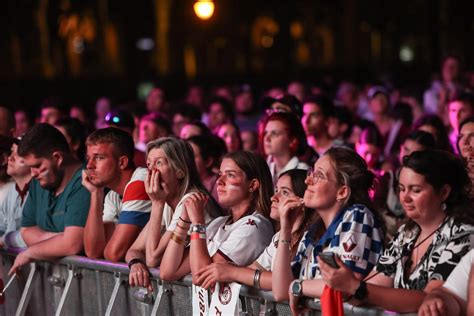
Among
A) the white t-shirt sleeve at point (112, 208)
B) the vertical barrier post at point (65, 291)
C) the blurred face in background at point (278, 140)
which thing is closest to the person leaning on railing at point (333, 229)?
the vertical barrier post at point (65, 291)

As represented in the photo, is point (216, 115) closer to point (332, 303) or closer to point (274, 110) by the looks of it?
point (274, 110)

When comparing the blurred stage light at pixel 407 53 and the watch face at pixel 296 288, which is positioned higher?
the blurred stage light at pixel 407 53

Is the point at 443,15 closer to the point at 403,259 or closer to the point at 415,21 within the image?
the point at 415,21

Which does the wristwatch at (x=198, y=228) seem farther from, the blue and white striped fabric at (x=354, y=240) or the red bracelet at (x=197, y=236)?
the blue and white striped fabric at (x=354, y=240)

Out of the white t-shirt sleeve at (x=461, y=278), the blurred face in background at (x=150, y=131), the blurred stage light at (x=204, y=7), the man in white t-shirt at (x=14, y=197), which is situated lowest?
Result: the white t-shirt sleeve at (x=461, y=278)

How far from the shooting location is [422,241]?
6.70 metres

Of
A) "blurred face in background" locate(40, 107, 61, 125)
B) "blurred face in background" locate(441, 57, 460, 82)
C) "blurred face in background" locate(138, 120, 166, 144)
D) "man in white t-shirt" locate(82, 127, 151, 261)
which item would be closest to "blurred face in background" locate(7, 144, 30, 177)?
"man in white t-shirt" locate(82, 127, 151, 261)

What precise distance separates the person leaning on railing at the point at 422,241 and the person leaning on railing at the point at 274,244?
0.66 meters

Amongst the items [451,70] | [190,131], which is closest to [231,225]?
[190,131]

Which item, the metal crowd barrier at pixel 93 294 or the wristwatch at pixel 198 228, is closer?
the metal crowd barrier at pixel 93 294

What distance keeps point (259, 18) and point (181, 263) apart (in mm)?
47881

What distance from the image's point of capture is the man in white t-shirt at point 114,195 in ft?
28.9

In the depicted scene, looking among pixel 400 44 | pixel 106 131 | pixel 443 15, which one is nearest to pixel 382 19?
pixel 443 15

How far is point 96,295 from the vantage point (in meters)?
8.66
